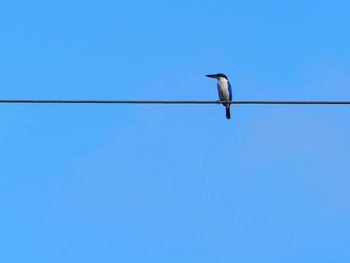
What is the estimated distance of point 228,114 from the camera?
65.2ft

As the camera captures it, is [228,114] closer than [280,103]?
No

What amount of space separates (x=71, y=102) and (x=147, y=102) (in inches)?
37.4

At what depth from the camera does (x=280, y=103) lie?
11.4 meters

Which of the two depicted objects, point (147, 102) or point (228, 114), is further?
point (228, 114)

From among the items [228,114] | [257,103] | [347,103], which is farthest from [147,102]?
[228,114]

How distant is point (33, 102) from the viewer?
37.4 ft

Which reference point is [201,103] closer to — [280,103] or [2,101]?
[280,103]

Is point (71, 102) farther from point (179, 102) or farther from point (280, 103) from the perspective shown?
point (280, 103)

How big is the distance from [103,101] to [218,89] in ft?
29.3

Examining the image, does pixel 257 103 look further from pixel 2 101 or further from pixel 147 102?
pixel 2 101

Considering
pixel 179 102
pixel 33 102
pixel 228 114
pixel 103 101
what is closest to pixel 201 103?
pixel 179 102

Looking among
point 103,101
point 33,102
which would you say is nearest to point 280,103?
point 103,101

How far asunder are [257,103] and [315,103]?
2.54 feet

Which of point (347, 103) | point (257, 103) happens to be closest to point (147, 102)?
point (257, 103)
